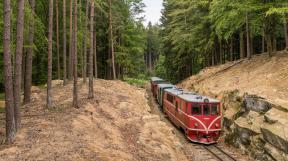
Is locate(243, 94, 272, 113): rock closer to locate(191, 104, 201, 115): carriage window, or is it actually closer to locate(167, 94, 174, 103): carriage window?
locate(191, 104, 201, 115): carriage window

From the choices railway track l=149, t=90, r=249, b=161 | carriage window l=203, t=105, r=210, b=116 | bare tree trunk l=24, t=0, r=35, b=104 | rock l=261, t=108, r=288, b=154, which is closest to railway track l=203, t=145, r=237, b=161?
railway track l=149, t=90, r=249, b=161

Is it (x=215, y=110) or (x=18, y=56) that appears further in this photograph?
(x=215, y=110)

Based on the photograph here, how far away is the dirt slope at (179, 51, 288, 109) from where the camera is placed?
19.0m

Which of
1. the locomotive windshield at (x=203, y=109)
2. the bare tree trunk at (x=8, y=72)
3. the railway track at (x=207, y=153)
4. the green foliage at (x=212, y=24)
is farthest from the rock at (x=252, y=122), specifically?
the bare tree trunk at (x=8, y=72)

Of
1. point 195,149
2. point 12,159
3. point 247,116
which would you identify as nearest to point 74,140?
point 12,159

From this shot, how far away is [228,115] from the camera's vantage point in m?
21.8

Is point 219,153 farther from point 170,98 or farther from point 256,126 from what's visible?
point 170,98

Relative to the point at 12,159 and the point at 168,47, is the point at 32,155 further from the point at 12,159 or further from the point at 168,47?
the point at 168,47

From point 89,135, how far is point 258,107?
34.2 feet

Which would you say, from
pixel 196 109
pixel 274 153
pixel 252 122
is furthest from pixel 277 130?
pixel 196 109

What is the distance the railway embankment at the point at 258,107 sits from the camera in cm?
1527

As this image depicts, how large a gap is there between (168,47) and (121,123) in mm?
40463

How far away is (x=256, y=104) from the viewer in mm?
18734

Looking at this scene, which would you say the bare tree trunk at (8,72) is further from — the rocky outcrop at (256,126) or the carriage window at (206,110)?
the carriage window at (206,110)
